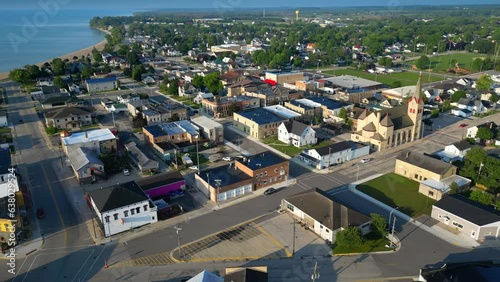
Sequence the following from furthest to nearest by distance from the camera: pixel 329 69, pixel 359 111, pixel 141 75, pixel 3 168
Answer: pixel 329 69
pixel 141 75
pixel 359 111
pixel 3 168

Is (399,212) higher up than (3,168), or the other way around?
(3,168)

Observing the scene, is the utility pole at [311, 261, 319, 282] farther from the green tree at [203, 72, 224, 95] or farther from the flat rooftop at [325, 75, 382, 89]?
the flat rooftop at [325, 75, 382, 89]

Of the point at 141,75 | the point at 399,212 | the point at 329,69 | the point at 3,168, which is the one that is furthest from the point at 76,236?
the point at 329,69

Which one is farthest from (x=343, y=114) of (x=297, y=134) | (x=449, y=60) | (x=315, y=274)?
(x=449, y=60)

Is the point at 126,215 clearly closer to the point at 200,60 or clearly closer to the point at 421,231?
the point at 421,231

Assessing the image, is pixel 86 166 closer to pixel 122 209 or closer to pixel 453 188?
pixel 122 209

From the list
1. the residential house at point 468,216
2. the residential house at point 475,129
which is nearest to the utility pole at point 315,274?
the residential house at point 468,216

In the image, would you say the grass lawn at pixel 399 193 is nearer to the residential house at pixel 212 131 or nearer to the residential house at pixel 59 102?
the residential house at pixel 212 131

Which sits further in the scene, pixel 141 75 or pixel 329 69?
pixel 329 69
